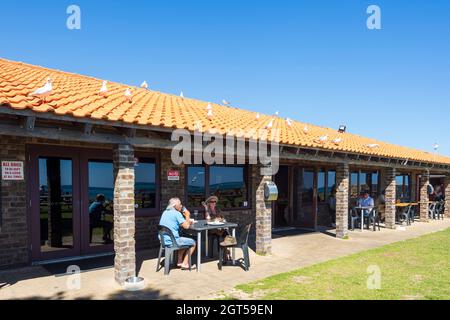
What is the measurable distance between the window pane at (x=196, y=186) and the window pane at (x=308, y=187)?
15.5 ft

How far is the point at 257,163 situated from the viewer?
808 centimetres

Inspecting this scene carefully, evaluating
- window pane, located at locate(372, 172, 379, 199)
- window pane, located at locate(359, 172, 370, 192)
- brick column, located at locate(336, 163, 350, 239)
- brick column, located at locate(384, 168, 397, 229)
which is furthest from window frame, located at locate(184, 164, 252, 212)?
window pane, located at locate(372, 172, 379, 199)

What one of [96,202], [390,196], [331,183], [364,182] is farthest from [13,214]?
[364,182]

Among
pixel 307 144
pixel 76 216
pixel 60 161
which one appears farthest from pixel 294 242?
pixel 60 161

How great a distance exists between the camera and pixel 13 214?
6633 millimetres

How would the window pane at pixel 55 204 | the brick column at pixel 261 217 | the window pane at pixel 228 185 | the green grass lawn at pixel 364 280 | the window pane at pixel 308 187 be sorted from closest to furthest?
the green grass lawn at pixel 364 280 → the window pane at pixel 55 204 → the brick column at pixel 261 217 → the window pane at pixel 228 185 → the window pane at pixel 308 187

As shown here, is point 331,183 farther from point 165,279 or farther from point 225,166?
point 165,279

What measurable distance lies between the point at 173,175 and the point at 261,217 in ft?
8.68

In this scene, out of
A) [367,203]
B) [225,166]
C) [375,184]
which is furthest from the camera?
[375,184]

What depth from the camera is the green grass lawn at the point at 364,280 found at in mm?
5336

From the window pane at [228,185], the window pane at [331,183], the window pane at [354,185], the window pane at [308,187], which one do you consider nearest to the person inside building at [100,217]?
the window pane at [228,185]

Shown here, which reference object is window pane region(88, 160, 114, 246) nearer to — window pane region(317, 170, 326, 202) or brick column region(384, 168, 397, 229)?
window pane region(317, 170, 326, 202)

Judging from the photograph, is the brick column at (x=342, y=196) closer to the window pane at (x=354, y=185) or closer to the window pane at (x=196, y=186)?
the window pane at (x=196, y=186)

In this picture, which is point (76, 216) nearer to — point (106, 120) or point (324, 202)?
point (106, 120)
